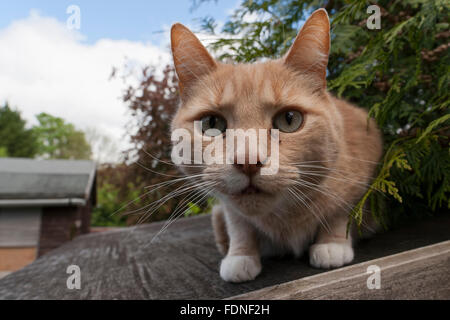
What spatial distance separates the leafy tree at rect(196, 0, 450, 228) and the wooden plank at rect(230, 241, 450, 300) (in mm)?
222

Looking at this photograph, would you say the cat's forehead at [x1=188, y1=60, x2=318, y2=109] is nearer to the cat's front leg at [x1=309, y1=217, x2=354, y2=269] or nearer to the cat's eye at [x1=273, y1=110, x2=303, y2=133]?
the cat's eye at [x1=273, y1=110, x2=303, y2=133]

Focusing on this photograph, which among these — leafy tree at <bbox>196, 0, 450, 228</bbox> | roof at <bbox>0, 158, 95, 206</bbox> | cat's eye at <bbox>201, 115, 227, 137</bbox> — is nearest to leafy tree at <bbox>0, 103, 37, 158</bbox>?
roof at <bbox>0, 158, 95, 206</bbox>

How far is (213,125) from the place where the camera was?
1.12 metres

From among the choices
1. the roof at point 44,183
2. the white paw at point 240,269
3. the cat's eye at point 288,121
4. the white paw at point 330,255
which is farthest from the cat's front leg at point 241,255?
the roof at point 44,183

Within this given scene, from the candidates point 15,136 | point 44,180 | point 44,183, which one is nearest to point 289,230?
point 44,183

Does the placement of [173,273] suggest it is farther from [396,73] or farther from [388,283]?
[396,73]

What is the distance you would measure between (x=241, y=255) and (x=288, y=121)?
58 cm

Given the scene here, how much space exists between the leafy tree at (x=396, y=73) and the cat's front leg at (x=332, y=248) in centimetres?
15

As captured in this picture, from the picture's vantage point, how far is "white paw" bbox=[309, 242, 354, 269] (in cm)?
105

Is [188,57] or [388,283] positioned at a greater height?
[188,57]

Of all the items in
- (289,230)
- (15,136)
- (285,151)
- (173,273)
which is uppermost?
(15,136)

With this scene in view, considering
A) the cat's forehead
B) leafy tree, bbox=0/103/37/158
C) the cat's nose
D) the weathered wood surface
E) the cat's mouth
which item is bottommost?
the weathered wood surface

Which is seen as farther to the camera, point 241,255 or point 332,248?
point 241,255
